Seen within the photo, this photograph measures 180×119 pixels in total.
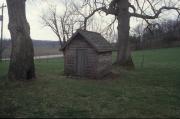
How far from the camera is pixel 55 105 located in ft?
31.8

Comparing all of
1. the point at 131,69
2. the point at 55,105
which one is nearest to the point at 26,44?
the point at 55,105

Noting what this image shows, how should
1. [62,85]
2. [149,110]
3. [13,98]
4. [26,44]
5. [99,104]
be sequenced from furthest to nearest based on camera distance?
[26,44], [62,85], [13,98], [99,104], [149,110]

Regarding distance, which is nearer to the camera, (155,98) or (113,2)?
(155,98)

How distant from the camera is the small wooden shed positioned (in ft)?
54.9

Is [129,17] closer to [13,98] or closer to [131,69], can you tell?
[131,69]

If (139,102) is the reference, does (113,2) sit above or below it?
above

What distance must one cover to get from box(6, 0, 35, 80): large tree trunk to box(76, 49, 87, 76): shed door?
378cm

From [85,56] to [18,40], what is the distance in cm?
456

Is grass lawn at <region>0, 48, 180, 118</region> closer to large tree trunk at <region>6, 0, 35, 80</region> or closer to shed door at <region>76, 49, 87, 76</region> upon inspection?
large tree trunk at <region>6, 0, 35, 80</region>

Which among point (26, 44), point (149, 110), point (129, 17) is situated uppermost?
point (129, 17)

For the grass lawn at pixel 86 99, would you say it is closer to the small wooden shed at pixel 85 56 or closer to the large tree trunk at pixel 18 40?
the large tree trunk at pixel 18 40

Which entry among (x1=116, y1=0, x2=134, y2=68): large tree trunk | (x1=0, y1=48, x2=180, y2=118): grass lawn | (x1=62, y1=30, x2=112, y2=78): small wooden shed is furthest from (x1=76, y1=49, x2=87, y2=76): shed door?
(x1=116, y1=0, x2=134, y2=68): large tree trunk

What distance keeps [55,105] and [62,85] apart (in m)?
4.29

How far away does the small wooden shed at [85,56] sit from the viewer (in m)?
16.7
